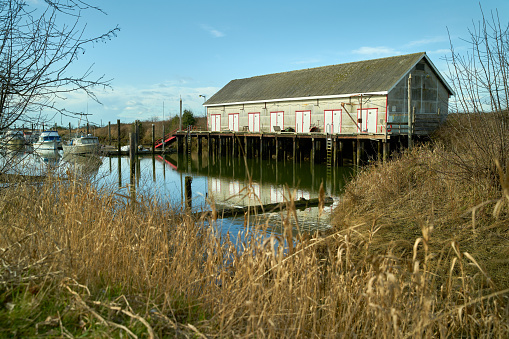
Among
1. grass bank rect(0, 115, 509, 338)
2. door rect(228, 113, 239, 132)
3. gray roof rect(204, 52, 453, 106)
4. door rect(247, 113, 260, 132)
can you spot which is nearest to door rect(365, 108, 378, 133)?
gray roof rect(204, 52, 453, 106)

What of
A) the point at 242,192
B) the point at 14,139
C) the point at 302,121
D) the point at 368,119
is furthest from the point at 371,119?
the point at 14,139

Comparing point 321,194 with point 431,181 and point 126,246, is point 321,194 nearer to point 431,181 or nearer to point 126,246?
point 126,246

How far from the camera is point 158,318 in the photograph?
112 inches

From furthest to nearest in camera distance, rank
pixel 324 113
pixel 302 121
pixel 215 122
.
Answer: pixel 215 122
pixel 302 121
pixel 324 113

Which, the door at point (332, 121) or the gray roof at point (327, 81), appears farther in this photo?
the door at point (332, 121)

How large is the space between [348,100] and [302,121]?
404 cm

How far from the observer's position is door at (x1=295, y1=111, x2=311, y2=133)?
98.0 feet

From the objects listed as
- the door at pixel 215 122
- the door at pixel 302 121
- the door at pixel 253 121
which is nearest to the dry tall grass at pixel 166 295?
the door at pixel 302 121

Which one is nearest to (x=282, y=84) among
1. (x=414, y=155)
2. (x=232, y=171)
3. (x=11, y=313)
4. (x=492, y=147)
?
(x=232, y=171)

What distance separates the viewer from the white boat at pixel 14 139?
4.79m

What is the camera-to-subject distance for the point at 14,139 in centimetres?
489

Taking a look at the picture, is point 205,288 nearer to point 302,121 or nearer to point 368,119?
point 368,119

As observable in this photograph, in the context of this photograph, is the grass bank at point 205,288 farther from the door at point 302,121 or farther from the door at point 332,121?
the door at point 302,121

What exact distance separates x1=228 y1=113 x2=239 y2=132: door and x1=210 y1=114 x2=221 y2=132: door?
59.1 inches
